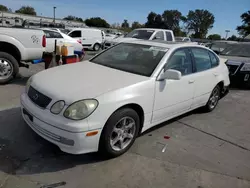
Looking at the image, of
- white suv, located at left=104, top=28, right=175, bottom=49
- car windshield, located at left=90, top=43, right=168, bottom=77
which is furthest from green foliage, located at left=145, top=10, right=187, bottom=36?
car windshield, located at left=90, top=43, right=168, bottom=77

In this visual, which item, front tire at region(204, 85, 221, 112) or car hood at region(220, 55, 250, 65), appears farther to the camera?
car hood at region(220, 55, 250, 65)

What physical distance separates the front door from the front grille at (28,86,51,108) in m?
1.53

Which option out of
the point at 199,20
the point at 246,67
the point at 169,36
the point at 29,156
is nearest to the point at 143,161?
the point at 29,156

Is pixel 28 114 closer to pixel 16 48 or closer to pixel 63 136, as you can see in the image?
pixel 63 136

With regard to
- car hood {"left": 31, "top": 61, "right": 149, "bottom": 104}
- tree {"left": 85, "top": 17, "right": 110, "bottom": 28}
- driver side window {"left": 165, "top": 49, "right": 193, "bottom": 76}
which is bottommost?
car hood {"left": 31, "top": 61, "right": 149, "bottom": 104}

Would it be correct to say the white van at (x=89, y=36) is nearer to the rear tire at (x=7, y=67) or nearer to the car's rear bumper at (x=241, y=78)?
the rear tire at (x=7, y=67)

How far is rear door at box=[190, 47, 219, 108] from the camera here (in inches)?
171

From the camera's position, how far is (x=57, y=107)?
2760 millimetres

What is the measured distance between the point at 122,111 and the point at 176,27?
87730 mm

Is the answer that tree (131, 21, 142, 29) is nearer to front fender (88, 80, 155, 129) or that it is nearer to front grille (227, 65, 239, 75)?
front grille (227, 65, 239, 75)

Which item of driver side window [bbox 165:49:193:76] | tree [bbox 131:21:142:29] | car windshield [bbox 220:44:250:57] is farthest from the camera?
tree [bbox 131:21:142:29]

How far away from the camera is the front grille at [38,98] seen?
2.87 metres

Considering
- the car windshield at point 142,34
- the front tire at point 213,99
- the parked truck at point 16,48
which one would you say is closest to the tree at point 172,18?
the car windshield at point 142,34

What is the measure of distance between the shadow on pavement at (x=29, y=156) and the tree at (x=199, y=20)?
301ft
